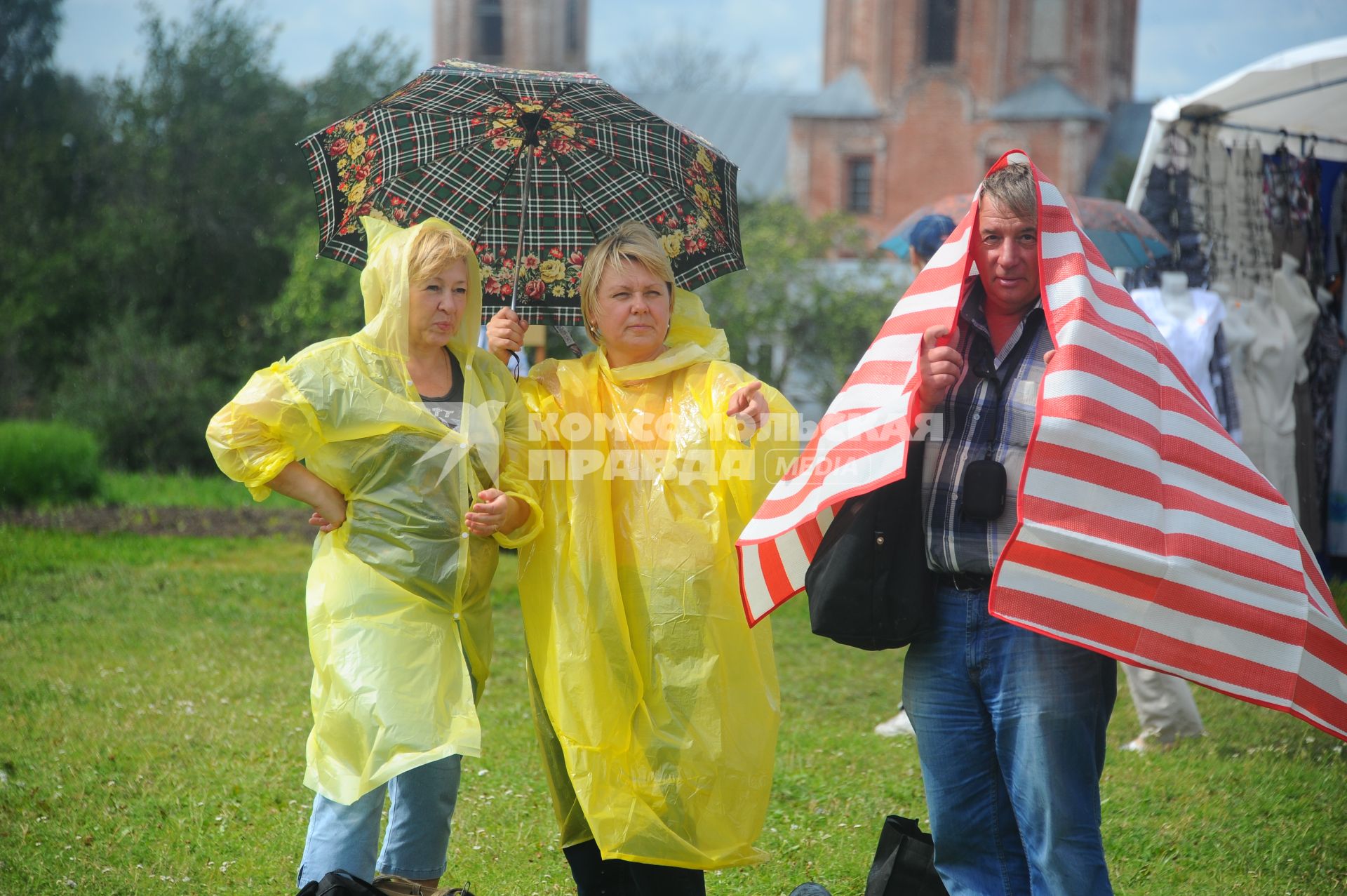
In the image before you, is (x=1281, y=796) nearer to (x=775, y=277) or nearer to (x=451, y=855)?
(x=451, y=855)

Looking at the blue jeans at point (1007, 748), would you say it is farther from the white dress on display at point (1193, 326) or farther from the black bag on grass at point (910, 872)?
the white dress on display at point (1193, 326)

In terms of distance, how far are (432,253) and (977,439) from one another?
1373mm

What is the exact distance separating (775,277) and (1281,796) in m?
15.2

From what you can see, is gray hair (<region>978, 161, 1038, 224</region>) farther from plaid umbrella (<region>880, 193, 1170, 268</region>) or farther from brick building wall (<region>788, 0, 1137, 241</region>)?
brick building wall (<region>788, 0, 1137, 241</region>)

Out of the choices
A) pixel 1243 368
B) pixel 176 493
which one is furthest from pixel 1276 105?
pixel 176 493

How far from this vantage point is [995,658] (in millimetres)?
2539

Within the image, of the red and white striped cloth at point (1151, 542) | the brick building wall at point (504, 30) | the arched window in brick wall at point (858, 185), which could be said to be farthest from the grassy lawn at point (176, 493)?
the brick building wall at point (504, 30)

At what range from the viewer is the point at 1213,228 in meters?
6.57

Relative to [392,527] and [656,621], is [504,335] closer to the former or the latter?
[392,527]

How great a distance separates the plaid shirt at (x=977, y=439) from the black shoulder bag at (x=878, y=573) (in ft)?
0.12

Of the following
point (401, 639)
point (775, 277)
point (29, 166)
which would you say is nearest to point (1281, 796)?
point (401, 639)

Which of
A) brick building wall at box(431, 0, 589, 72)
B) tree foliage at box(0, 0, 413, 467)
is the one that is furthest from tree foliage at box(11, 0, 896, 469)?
brick building wall at box(431, 0, 589, 72)

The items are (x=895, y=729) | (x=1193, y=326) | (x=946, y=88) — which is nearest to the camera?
(x=895, y=729)

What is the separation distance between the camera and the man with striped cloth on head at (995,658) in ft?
8.06
